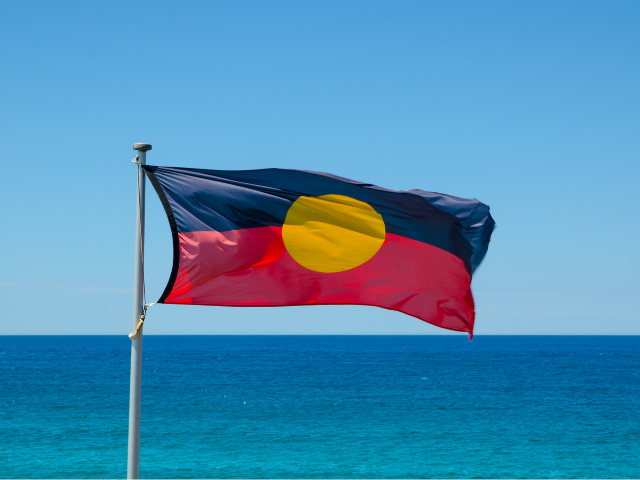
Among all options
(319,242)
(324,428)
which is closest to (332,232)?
(319,242)

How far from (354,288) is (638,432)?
42.8m

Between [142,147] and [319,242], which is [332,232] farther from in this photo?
[142,147]

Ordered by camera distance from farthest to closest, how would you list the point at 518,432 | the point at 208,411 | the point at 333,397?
1. the point at 333,397
2. the point at 208,411
3. the point at 518,432

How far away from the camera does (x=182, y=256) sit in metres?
7.46

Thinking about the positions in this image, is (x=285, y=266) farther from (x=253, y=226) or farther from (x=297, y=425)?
(x=297, y=425)

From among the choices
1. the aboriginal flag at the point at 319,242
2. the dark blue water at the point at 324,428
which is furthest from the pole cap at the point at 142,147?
the dark blue water at the point at 324,428

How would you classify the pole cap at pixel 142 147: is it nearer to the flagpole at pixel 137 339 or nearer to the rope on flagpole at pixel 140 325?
the flagpole at pixel 137 339

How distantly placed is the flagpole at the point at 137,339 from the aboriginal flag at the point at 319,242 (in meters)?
0.32

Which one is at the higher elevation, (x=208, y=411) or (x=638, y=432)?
(x=208, y=411)

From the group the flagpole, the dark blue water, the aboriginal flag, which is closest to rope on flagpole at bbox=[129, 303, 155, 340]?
the flagpole

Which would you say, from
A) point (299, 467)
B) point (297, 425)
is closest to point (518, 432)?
point (297, 425)

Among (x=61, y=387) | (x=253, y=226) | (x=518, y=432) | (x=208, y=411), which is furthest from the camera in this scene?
(x=61, y=387)

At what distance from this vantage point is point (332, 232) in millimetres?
8344

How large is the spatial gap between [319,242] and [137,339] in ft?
8.56
